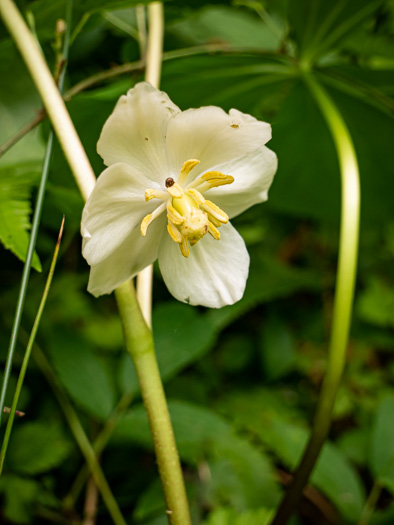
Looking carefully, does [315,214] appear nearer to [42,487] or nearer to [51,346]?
[51,346]

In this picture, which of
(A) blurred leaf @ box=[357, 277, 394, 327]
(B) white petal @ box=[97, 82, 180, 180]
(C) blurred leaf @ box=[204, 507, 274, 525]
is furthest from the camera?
(A) blurred leaf @ box=[357, 277, 394, 327]

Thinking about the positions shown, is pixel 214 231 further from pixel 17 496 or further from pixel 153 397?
pixel 17 496

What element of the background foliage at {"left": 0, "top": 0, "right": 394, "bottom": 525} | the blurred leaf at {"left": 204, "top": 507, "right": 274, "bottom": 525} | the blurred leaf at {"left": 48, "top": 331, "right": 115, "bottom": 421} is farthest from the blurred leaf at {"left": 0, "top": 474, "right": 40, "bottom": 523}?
the blurred leaf at {"left": 204, "top": 507, "right": 274, "bottom": 525}

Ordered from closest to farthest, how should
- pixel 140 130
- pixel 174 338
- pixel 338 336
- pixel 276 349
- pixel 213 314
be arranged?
pixel 140 130 < pixel 338 336 < pixel 174 338 < pixel 213 314 < pixel 276 349

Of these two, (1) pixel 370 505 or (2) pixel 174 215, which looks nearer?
(2) pixel 174 215

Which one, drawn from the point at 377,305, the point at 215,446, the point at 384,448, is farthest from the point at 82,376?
the point at 377,305

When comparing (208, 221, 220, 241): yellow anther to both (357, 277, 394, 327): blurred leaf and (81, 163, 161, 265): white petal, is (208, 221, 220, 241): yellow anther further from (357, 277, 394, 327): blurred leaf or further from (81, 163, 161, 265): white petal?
(357, 277, 394, 327): blurred leaf

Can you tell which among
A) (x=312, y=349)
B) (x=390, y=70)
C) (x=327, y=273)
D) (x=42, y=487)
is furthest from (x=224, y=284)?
(x=327, y=273)

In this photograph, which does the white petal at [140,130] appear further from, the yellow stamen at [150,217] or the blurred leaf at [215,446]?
the blurred leaf at [215,446]
